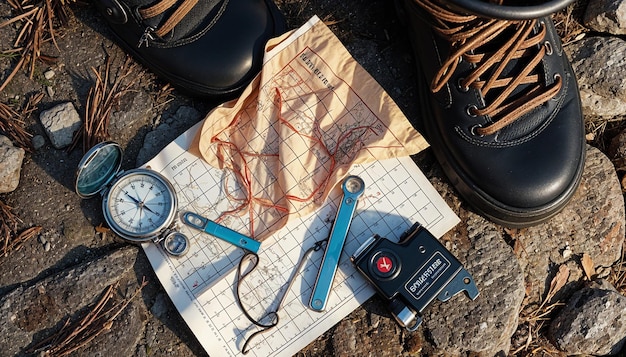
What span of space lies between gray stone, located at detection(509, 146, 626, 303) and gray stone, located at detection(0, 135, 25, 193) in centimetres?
143

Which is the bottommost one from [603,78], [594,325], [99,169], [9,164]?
[594,325]

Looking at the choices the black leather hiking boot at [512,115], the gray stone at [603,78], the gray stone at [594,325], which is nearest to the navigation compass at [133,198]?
the black leather hiking boot at [512,115]

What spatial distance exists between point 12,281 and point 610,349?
5.53 ft

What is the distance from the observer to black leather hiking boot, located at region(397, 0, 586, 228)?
159 centimetres

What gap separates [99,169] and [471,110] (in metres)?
1.01

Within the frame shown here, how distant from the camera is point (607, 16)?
1912mm

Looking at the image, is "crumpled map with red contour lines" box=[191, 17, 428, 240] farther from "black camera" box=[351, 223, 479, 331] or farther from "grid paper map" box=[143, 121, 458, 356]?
"black camera" box=[351, 223, 479, 331]

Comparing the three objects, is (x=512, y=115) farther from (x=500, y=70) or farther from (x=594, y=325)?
(x=594, y=325)

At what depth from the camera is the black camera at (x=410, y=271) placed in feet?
5.26

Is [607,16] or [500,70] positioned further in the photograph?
[607,16]

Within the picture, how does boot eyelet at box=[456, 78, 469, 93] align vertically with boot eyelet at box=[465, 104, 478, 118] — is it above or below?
above

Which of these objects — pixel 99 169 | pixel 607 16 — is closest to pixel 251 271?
pixel 99 169

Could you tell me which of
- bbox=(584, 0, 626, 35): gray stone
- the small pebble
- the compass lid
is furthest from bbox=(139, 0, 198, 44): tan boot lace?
bbox=(584, 0, 626, 35): gray stone

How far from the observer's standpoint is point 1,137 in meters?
1.80
